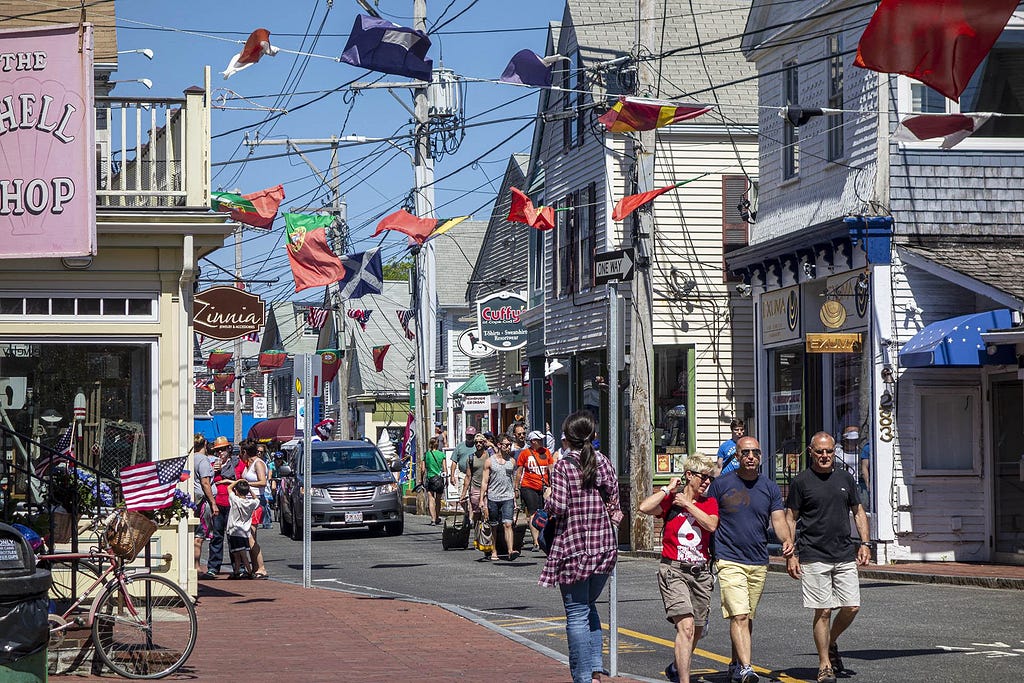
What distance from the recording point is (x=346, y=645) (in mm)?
12617

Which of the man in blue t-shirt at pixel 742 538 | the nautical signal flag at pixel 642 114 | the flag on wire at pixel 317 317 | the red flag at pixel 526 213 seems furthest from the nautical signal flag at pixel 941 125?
the flag on wire at pixel 317 317

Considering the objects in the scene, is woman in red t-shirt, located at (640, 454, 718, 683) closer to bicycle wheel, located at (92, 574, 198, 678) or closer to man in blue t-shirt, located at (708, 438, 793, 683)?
man in blue t-shirt, located at (708, 438, 793, 683)

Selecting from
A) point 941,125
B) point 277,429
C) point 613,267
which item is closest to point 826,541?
point 613,267

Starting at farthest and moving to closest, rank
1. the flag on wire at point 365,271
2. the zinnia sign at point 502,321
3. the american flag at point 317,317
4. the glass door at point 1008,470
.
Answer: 1. the american flag at point 317,317
2. the zinnia sign at point 502,321
3. the flag on wire at point 365,271
4. the glass door at point 1008,470

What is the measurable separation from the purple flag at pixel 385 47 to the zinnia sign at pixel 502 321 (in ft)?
67.2

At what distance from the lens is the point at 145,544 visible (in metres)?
11.3

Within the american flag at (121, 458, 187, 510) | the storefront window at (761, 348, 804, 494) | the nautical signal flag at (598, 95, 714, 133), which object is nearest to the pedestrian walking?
the american flag at (121, 458, 187, 510)

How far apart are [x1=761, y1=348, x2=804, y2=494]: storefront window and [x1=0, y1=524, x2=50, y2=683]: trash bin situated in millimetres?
17361

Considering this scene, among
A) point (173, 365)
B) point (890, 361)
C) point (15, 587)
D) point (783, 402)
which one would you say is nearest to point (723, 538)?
point (15, 587)

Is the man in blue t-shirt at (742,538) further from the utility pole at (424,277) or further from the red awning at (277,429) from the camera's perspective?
the red awning at (277,429)

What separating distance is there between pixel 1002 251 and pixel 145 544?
13.8 metres

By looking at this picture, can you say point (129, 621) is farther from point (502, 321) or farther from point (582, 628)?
point (502, 321)

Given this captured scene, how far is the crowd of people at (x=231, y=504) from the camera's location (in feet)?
63.0

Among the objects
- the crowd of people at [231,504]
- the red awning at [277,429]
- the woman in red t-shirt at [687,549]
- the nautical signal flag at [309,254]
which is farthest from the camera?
the red awning at [277,429]
